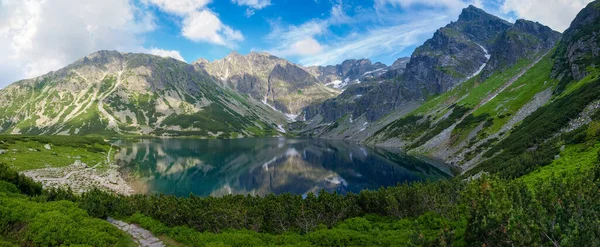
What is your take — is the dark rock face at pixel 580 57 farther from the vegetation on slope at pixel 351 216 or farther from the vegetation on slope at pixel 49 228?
the vegetation on slope at pixel 49 228

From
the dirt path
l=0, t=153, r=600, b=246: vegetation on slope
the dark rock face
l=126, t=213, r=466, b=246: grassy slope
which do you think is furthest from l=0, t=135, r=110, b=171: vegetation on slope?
the dark rock face

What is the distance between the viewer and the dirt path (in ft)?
87.8

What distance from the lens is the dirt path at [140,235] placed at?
87.8ft

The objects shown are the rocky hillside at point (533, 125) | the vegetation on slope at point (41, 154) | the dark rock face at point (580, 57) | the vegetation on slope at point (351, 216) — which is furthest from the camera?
the dark rock face at point (580, 57)

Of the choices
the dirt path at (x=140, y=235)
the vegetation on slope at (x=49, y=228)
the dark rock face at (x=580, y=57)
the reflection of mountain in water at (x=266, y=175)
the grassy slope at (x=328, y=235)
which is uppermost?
the dark rock face at (x=580, y=57)

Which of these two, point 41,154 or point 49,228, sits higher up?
point 41,154

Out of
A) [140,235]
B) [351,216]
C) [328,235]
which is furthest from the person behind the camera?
[351,216]

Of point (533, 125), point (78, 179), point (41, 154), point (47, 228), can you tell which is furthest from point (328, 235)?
point (41, 154)

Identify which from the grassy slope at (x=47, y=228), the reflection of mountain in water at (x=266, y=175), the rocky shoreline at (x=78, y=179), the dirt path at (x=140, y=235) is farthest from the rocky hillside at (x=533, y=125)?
the rocky shoreline at (x=78, y=179)

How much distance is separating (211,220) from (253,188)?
55.1 metres

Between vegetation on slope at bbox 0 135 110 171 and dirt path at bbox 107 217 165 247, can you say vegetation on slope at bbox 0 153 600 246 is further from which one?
vegetation on slope at bbox 0 135 110 171

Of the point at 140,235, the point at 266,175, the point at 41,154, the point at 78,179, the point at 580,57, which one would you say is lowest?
the point at 266,175

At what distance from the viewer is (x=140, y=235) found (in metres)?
28.9

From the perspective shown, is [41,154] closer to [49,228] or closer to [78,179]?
[78,179]
